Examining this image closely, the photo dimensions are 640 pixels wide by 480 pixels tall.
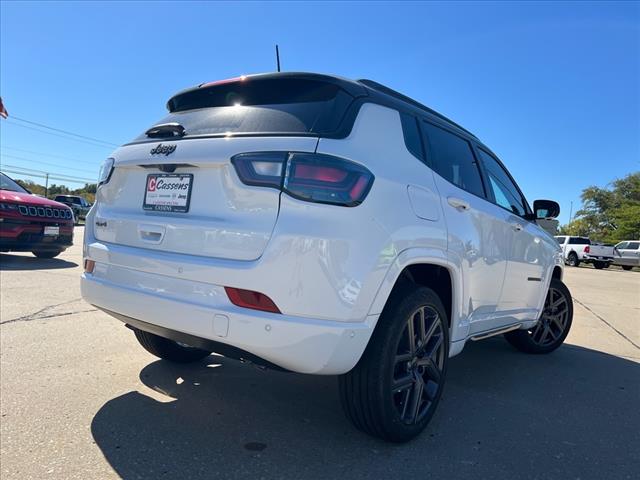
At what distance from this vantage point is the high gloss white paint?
2059 mm

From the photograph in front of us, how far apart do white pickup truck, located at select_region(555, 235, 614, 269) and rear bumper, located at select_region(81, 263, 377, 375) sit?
94.4 ft

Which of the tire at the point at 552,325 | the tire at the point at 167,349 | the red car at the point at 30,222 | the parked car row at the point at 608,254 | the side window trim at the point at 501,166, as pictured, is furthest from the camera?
the parked car row at the point at 608,254

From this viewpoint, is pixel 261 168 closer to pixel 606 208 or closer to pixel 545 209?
pixel 545 209

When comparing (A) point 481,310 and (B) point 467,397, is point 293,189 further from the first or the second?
(B) point 467,397

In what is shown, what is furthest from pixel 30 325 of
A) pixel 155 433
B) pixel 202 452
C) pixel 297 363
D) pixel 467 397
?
pixel 467 397

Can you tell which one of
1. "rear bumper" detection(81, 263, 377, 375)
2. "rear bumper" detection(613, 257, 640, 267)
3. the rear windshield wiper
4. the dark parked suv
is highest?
the rear windshield wiper

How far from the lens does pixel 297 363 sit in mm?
2082

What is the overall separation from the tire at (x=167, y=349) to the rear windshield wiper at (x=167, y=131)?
1.42 meters

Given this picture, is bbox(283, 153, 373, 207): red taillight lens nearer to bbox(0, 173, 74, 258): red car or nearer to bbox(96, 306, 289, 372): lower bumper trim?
bbox(96, 306, 289, 372): lower bumper trim

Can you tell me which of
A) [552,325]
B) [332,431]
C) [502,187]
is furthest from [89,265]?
[552,325]

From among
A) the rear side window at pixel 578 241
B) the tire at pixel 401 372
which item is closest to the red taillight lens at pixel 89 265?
the tire at pixel 401 372

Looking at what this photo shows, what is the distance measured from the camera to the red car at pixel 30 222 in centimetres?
800

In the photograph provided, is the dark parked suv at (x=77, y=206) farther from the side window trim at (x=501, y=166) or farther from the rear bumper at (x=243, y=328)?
the rear bumper at (x=243, y=328)

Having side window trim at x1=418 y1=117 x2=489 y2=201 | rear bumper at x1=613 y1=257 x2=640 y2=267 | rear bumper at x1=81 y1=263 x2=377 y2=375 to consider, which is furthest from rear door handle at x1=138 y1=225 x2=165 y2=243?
rear bumper at x1=613 y1=257 x2=640 y2=267
